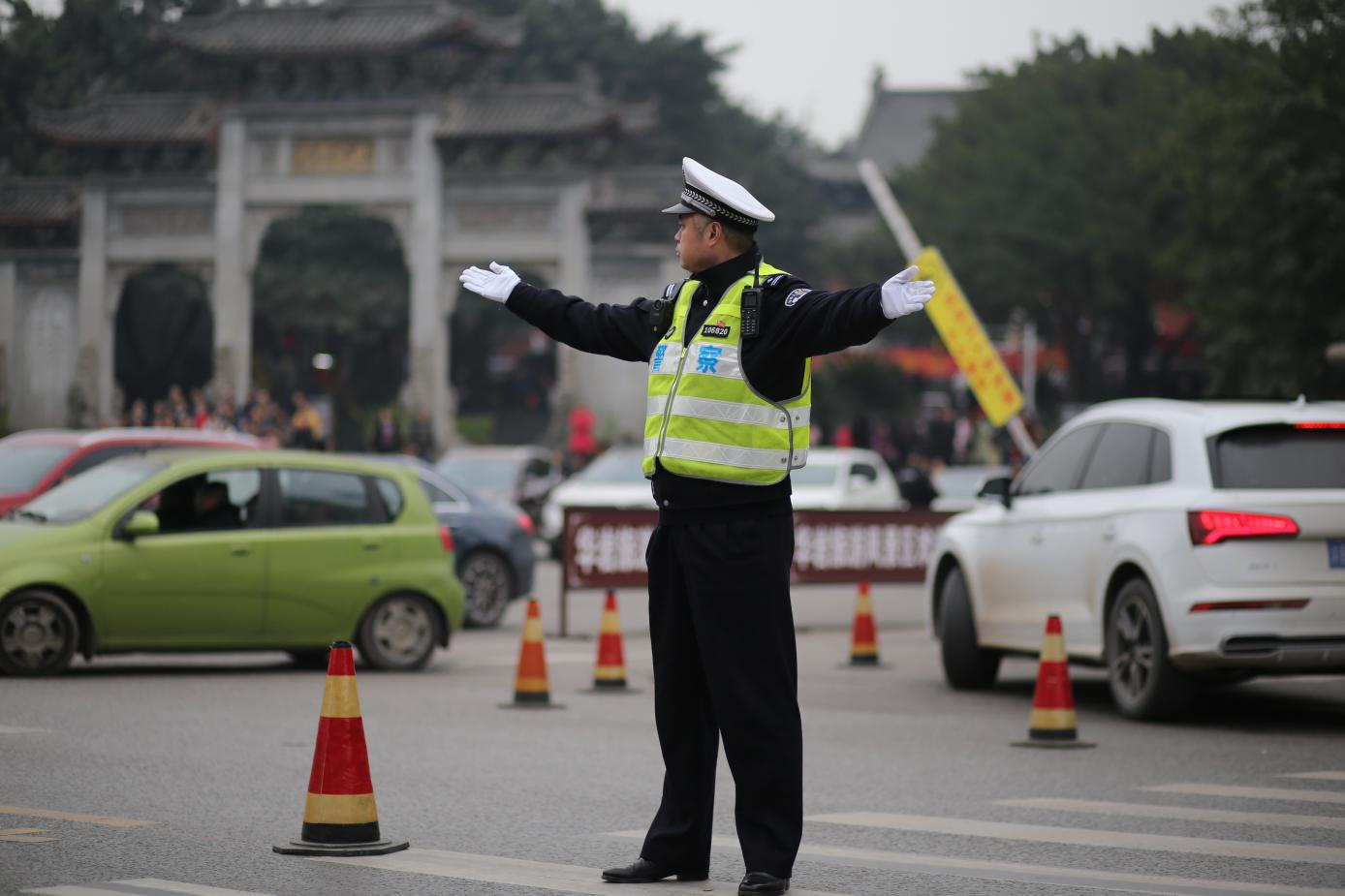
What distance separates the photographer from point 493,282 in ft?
23.3

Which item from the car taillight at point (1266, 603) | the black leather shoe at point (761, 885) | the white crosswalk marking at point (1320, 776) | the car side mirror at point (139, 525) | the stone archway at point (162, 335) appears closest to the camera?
the black leather shoe at point (761, 885)

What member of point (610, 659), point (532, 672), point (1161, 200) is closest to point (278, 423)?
point (610, 659)

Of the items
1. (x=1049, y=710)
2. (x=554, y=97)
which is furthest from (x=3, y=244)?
(x=1049, y=710)

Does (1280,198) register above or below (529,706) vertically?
above

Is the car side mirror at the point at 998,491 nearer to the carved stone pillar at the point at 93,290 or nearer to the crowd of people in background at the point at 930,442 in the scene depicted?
the crowd of people in background at the point at 930,442

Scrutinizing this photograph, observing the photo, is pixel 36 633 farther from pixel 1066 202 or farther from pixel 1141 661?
pixel 1066 202

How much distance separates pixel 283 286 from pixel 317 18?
11.6 m

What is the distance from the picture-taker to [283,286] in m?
58.8

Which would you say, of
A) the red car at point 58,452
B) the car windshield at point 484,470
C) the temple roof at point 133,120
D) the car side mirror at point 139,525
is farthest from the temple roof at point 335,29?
the car side mirror at point 139,525

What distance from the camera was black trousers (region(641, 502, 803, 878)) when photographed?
647 centimetres

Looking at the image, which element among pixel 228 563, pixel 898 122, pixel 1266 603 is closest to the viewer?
pixel 1266 603

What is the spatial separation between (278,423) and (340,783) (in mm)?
28486

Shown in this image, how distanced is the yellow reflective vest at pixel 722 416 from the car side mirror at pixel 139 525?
8.05 metres

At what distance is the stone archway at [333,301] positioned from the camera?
5841 cm
